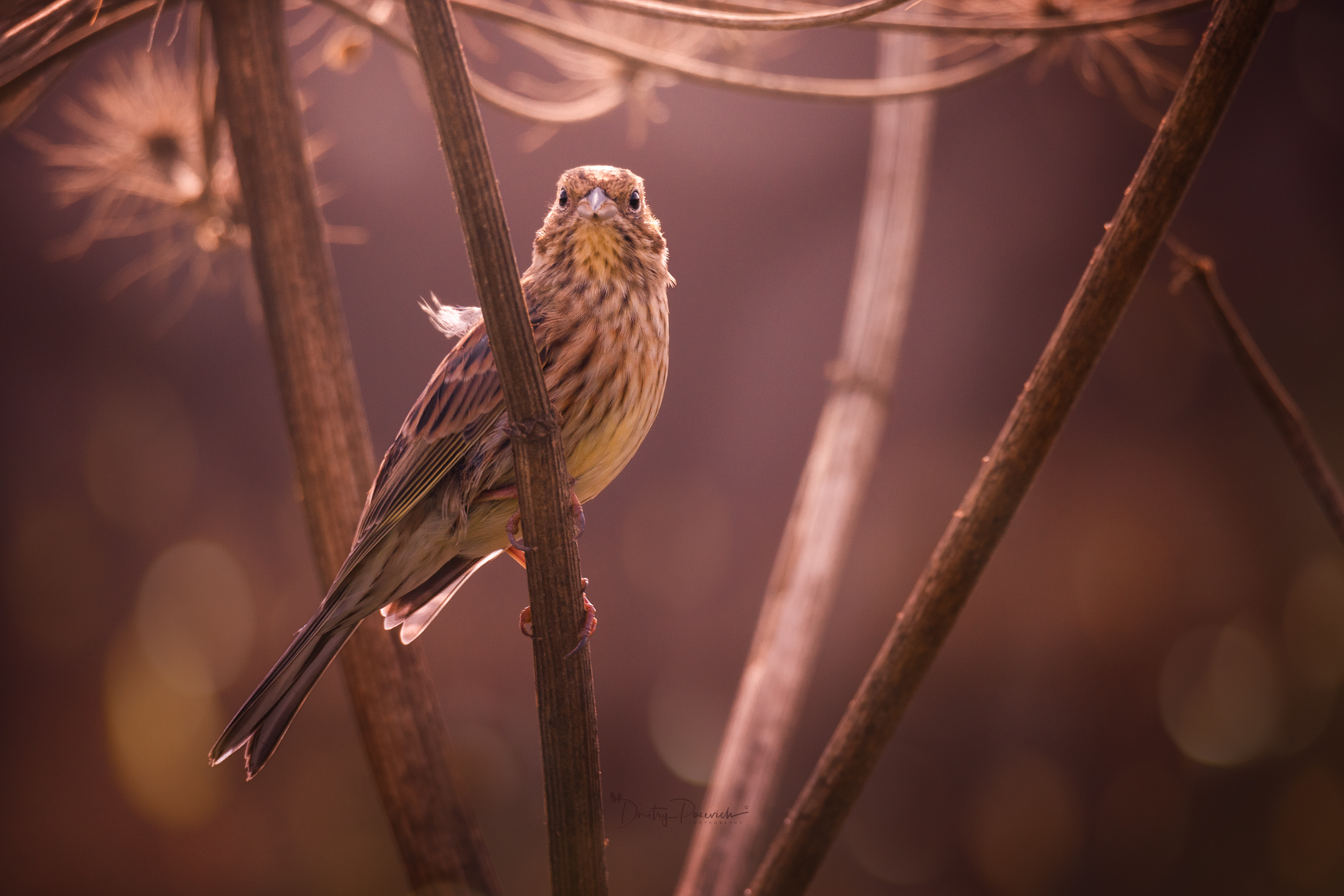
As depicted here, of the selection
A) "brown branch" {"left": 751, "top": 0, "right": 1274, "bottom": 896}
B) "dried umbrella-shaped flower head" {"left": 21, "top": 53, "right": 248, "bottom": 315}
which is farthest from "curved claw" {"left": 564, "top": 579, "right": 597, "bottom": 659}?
"dried umbrella-shaped flower head" {"left": 21, "top": 53, "right": 248, "bottom": 315}

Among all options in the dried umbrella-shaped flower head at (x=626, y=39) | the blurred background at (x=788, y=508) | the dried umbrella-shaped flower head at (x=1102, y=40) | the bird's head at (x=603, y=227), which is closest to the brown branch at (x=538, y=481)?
the bird's head at (x=603, y=227)

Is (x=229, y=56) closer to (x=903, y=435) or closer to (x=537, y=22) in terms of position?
(x=537, y=22)

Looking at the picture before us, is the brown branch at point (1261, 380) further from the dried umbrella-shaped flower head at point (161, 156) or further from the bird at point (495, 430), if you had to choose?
the dried umbrella-shaped flower head at point (161, 156)

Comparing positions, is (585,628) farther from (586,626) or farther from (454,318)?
(454,318)

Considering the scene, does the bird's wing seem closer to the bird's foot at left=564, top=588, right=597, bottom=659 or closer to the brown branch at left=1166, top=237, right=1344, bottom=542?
the bird's foot at left=564, top=588, right=597, bottom=659

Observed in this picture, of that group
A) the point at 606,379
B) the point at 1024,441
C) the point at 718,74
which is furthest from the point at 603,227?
the point at 1024,441

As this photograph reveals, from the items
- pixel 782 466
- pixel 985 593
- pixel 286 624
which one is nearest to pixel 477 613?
pixel 286 624
